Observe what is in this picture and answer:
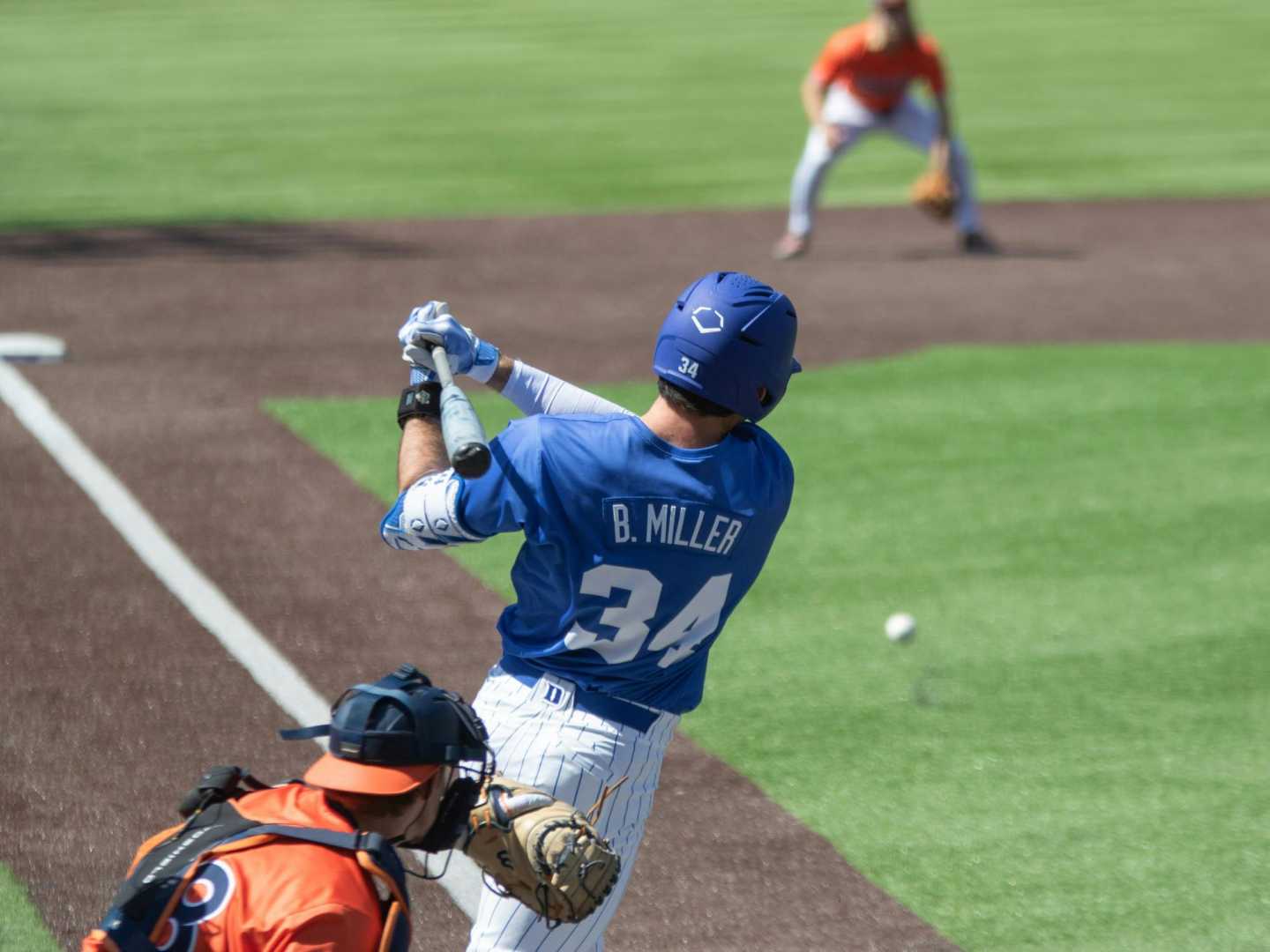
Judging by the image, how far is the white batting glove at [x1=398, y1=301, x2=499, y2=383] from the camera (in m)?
4.13

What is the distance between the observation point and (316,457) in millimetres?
9383

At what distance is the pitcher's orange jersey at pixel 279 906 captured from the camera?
2768 millimetres

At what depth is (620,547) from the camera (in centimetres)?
381

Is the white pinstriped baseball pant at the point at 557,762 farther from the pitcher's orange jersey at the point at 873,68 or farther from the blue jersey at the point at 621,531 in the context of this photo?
the pitcher's orange jersey at the point at 873,68

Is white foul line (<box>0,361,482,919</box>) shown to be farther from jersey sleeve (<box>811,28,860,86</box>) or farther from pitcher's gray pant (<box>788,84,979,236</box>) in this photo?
jersey sleeve (<box>811,28,860,86</box>)

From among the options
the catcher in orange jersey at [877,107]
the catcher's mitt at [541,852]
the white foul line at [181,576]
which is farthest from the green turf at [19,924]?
the catcher in orange jersey at [877,107]

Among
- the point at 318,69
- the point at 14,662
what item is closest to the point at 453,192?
the point at 318,69

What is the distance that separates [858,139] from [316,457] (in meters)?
6.77

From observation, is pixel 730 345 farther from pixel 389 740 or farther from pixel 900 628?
pixel 900 628

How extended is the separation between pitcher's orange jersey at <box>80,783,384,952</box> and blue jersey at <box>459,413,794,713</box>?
107cm

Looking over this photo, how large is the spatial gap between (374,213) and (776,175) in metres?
4.42

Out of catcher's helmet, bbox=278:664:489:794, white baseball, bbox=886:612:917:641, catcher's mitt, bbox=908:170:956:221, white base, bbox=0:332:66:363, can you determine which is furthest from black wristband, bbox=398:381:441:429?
catcher's mitt, bbox=908:170:956:221

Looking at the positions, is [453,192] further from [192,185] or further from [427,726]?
[427,726]

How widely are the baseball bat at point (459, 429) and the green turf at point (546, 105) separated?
1165cm
